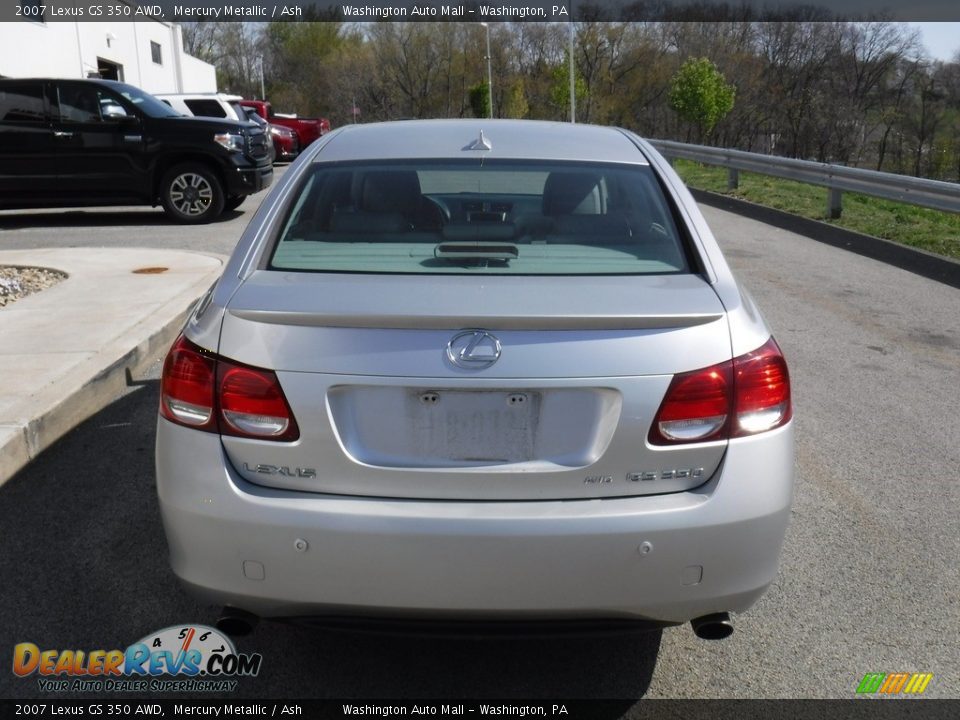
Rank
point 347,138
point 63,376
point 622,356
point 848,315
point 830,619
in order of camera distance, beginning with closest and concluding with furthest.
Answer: point 622,356 → point 830,619 → point 347,138 → point 63,376 → point 848,315

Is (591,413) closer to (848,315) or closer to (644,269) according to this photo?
(644,269)

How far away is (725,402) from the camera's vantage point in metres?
2.72

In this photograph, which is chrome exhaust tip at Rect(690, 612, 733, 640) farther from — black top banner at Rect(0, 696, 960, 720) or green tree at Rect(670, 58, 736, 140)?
green tree at Rect(670, 58, 736, 140)

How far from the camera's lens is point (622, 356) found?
2.62 meters

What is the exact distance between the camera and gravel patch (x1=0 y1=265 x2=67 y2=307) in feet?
28.3

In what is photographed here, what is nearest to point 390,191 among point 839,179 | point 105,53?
point 839,179

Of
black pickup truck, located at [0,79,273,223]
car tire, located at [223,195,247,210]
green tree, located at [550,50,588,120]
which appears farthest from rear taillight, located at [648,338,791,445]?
green tree, located at [550,50,588,120]

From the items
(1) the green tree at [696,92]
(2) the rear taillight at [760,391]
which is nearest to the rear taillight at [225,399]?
(2) the rear taillight at [760,391]

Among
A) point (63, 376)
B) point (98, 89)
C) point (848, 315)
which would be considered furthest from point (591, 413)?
point (98, 89)

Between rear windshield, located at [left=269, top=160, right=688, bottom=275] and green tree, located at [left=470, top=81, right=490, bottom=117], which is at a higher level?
green tree, located at [left=470, top=81, right=490, bottom=117]

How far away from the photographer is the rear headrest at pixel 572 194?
3.62m

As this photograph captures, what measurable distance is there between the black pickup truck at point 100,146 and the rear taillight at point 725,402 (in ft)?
39.3

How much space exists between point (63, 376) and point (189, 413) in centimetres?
346

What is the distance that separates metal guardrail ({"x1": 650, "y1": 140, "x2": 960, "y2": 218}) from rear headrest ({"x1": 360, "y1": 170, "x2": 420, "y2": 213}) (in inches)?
359
